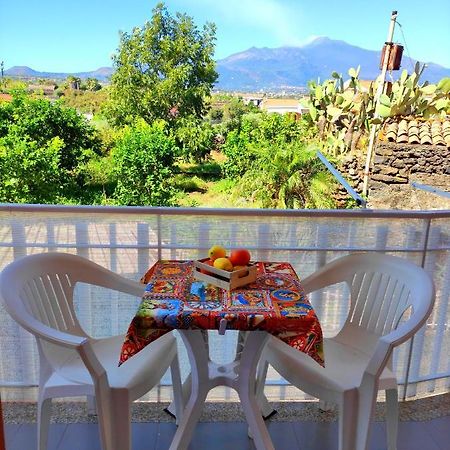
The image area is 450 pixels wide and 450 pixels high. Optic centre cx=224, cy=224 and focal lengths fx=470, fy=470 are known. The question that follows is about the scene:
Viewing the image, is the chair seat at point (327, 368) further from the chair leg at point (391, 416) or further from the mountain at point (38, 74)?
the mountain at point (38, 74)

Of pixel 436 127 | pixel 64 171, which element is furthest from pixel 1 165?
pixel 436 127

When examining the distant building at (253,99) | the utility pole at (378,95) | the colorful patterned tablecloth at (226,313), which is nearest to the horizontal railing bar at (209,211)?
the colorful patterned tablecloth at (226,313)

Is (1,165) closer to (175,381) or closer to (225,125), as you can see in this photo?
(225,125)

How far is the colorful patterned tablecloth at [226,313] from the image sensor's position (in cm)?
147

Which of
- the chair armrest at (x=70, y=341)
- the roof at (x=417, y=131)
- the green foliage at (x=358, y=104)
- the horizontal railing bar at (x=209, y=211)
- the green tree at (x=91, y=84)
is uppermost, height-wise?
the green tree at (x=91, y=84)

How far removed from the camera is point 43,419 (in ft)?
5.65

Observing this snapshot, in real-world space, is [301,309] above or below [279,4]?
below

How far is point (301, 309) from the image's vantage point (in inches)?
61.6

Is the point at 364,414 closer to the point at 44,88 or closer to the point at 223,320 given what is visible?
the point at 223,320

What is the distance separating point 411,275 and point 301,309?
21.9 inches

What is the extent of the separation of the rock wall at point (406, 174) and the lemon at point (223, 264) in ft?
23.8

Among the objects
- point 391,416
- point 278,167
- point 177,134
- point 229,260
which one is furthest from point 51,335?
point 177,134

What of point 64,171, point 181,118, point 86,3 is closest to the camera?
point 64,171

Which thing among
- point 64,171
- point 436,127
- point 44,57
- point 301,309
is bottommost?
point 64,171
